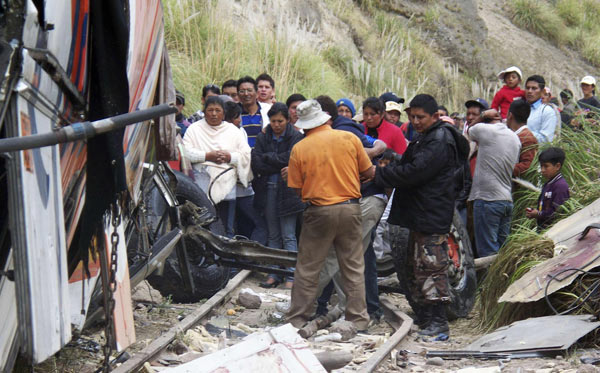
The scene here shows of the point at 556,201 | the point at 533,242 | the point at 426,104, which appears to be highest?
the point at 426,104

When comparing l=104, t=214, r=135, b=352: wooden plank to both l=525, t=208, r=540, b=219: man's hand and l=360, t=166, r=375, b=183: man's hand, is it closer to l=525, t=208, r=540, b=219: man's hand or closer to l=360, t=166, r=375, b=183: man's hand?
l=360, t=166, r=375, b=183: man's hand

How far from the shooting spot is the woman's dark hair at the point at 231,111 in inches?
390

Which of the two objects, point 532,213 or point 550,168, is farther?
point 532,213

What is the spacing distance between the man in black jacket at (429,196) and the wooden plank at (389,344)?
0.24 metres

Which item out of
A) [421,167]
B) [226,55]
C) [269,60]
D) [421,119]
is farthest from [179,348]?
[269,60]

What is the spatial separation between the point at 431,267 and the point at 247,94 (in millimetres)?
3931

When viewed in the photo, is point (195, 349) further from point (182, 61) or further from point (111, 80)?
point (182, 61)

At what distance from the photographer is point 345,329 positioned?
23.5ft

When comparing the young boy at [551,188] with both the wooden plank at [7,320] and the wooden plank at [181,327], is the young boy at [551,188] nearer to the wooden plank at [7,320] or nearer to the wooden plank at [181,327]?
the wooden plank at [181,327]

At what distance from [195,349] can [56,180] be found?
3256 millimetres

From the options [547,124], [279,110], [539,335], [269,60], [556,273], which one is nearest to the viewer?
[539,335]

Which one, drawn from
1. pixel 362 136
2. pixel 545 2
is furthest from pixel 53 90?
pixel 545 2

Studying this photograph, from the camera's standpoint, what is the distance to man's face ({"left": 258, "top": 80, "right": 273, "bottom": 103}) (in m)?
11.1

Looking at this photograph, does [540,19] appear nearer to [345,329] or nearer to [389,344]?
[345,329]
